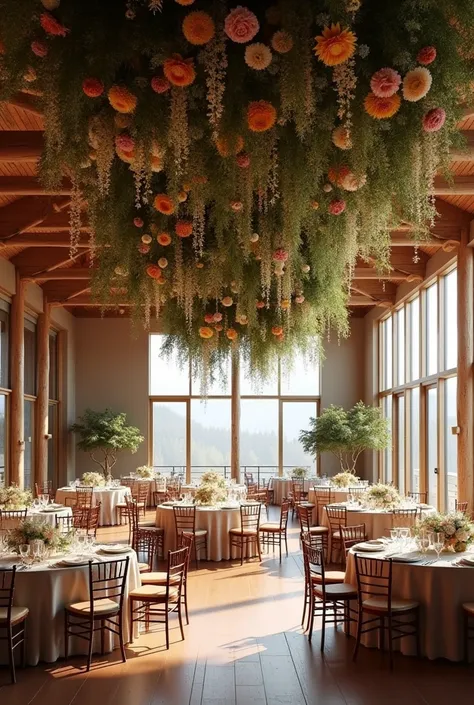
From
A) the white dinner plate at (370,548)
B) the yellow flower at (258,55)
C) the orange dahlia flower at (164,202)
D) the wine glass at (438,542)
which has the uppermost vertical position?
the yellow flower at (258,55)

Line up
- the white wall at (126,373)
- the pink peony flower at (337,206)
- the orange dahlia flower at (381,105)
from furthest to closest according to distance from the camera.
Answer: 1. the white wall at (126,373)
2. the pink peony flower at (337,206)
3. the orange dahlia flower at (381,105)

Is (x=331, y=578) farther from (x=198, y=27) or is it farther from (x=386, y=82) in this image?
(x=198, y=27)

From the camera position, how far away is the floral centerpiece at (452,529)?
6.62m

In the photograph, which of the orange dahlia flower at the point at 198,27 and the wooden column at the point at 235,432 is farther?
the wooden column at the point at 235,432

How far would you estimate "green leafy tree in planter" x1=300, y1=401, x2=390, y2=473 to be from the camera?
16922 mm

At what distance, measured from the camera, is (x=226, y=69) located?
9.86 ft

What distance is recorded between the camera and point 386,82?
2.82 m

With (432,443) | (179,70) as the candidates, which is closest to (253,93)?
(179,70)

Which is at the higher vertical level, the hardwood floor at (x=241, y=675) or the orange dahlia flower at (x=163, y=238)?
the orange dahlia flower at (x=163, y=238)

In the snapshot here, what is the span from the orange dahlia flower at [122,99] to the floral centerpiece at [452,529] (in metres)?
4.95

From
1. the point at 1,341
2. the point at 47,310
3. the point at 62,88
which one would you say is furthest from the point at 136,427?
the point at 62,88

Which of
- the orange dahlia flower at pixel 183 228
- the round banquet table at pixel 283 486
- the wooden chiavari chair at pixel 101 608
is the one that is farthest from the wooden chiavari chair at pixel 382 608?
the round banquet table at pixel 283 486

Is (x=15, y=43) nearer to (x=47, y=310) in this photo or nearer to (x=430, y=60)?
(x=430, y=60)

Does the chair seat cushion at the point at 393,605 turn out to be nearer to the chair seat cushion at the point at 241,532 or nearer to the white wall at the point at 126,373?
the chair seat cushion at the point at 241,532
